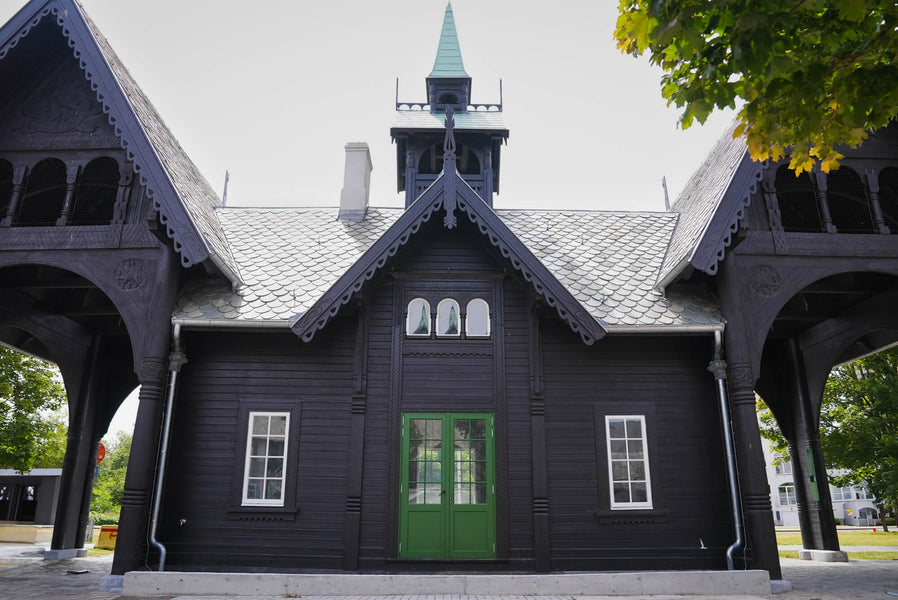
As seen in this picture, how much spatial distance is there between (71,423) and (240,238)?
581cm

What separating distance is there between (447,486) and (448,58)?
1244 centimetres

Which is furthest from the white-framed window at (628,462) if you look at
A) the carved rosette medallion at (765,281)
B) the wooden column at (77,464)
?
the wooden column at (77,464)

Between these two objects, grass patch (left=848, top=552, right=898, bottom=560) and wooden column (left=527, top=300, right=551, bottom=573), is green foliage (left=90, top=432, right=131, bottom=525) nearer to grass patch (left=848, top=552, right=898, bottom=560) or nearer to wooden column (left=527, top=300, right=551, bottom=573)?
wooden column (left=527, top=300, right=551, bottom=573)

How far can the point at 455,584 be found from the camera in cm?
954

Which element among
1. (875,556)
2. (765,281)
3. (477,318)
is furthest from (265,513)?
(875,556)

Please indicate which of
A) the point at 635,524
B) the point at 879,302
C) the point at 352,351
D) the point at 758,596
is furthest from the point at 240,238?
the point at 879,302

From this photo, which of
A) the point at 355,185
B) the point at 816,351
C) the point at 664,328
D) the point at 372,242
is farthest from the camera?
the point at 355,185

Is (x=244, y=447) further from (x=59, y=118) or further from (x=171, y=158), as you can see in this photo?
(x=59, y=118)

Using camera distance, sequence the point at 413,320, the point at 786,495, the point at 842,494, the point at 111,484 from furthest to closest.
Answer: the point at 842,494 < the point at 786,495 < the point at 111,484 < the point at 413,320

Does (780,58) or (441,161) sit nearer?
(780,58)

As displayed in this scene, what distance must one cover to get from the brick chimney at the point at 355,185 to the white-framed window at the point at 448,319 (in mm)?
4426

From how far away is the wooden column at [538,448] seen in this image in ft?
35.7

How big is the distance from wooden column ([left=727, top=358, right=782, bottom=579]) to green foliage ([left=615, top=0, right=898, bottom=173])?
19.1 feet

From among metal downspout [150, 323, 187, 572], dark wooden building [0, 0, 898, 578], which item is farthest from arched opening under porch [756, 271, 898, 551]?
metal downspout [150, 323, 187, 572]
